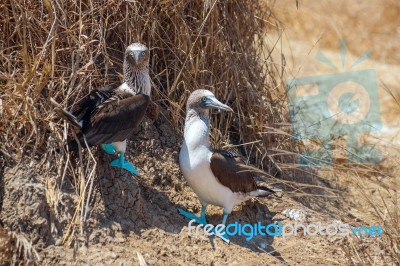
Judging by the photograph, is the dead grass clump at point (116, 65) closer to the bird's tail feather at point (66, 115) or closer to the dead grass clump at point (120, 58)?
the dead grass clump at point (120, 58)

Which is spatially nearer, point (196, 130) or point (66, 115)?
point (66, 115)

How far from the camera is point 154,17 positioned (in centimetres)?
554

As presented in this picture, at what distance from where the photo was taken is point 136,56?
4965 millimetres

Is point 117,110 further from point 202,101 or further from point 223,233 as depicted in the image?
point 223,233

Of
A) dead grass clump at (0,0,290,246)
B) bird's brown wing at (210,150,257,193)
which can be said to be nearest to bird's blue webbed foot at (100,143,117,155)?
dead grass clump at (0,0,290,246)

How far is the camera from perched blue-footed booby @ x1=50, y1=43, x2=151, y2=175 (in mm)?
4691

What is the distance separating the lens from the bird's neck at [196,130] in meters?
4.93

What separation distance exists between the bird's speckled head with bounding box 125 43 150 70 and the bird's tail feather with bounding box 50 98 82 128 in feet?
1.86

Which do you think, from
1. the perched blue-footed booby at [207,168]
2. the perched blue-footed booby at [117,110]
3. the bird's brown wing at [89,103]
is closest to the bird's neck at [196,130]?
the perched blue-footed booby at [207,168]

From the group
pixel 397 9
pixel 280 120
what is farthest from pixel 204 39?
pixel 397 9

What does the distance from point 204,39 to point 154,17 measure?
0.47m

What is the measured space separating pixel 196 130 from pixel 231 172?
1.16 feet

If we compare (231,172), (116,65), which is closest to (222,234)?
(231,172)

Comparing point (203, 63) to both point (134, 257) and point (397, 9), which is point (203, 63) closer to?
point (134, 257)
